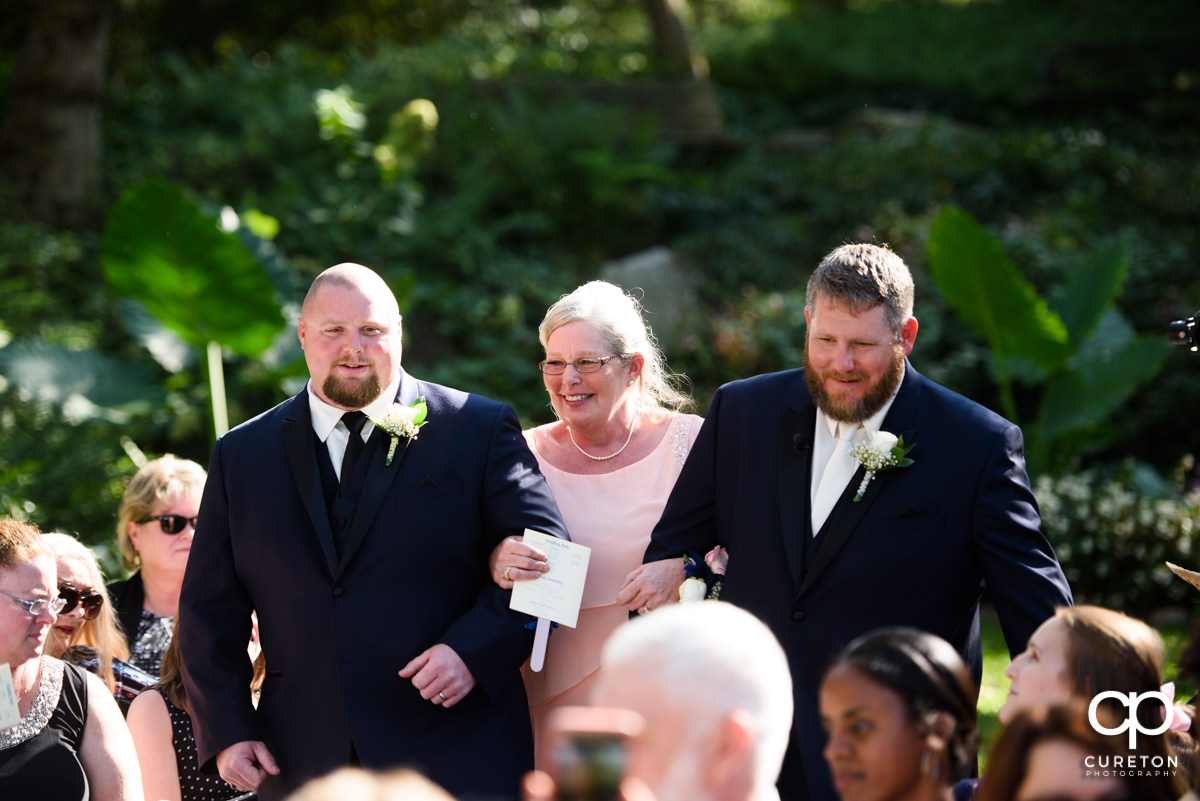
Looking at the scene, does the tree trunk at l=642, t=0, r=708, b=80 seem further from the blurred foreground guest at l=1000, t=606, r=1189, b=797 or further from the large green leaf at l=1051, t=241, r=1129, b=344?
the blurred foreground guest at l=1000, t=606, r=1189, b=797

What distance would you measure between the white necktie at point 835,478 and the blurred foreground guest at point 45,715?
2.07 metres

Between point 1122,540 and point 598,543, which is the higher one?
point 598,543

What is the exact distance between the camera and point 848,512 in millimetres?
3379

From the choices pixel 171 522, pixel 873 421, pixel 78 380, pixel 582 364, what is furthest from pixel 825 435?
pixel 78 380

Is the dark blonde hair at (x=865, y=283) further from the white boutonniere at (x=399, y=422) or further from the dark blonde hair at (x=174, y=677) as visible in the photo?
the dark blonde hair at (x=174, y=677)

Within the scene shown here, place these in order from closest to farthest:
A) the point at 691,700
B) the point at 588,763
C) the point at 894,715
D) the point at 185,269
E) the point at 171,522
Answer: the point at 588,763, the point at 691,700, the point at 894,715, the point at 171,522, the point at 185,269

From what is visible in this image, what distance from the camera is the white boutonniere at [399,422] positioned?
3.65m

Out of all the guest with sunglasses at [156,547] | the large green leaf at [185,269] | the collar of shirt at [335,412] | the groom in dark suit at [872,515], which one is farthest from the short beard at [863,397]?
the large green leaf at [185,269]

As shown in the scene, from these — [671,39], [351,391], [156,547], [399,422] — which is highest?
[671,39]

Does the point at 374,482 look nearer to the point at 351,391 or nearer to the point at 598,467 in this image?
the point at 351,391

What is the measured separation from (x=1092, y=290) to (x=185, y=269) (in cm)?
623

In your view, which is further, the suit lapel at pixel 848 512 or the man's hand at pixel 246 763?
the man's hand at pixel 246 763

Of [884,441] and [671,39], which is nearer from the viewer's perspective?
[884,441]

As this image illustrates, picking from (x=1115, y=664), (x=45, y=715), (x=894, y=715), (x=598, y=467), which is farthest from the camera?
(x=598, y=467)
